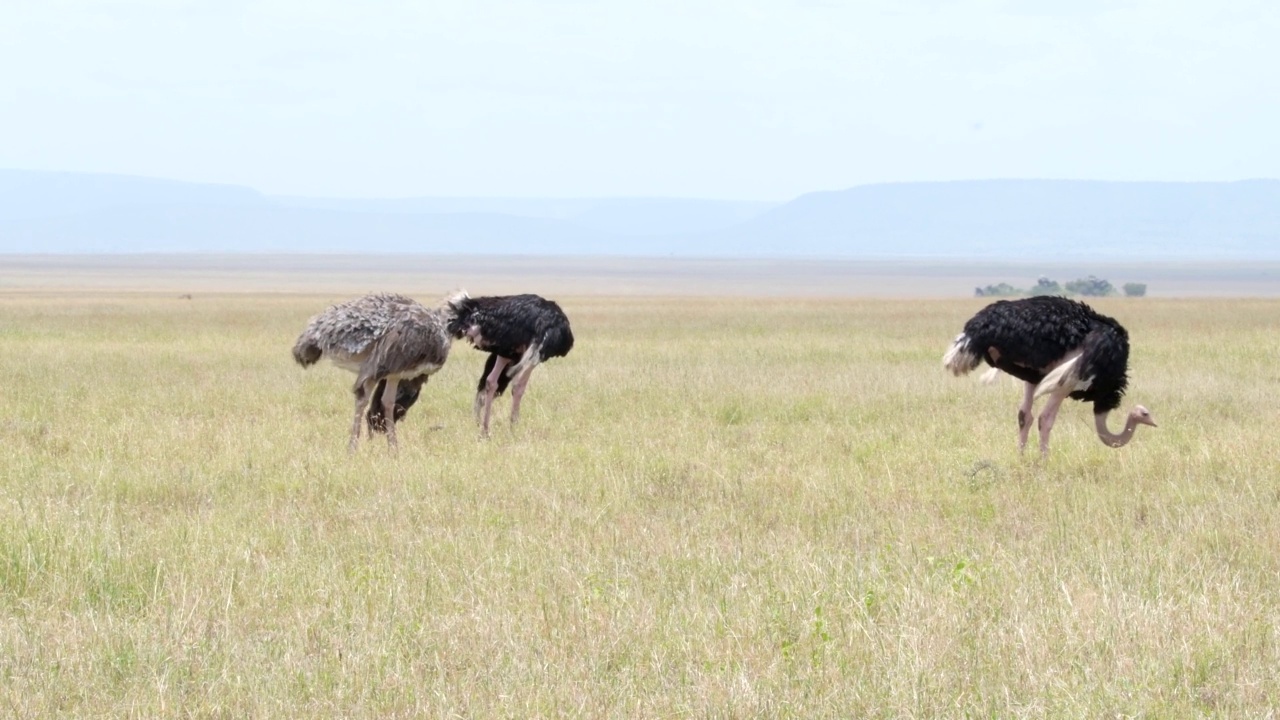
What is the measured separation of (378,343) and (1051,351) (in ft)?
16.3

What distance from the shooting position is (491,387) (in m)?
12.7

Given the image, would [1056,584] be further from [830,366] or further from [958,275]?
[958,275]

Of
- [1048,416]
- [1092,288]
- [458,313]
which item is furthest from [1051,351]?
[1092,288]

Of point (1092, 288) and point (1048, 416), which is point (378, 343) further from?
point (1092, 288)

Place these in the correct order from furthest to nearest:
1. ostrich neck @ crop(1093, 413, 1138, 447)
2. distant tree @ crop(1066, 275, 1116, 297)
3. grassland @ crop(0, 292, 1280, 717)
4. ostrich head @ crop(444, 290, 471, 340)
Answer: distant tree @ crop(1066, 275, 1116, 297), ostrich head @ crop(444, 290, 471, 340), ostrich neck @ crop(1093, 413, 1138, 447), grassland @ crop(0, 292, 1280, 717)

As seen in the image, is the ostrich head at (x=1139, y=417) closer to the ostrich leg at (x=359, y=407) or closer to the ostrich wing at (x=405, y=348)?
the ostrich wing at (x=405, y=348)

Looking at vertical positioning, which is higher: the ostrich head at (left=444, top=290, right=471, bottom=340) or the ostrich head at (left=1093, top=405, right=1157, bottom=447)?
the ostrich head at (left=444, top=290, right=471, bottom=340)

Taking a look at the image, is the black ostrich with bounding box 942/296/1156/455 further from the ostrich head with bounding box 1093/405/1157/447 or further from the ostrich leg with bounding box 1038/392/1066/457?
the ostrich head with bounding box 1093/405/1157/447

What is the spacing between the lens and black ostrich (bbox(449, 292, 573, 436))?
507 inches

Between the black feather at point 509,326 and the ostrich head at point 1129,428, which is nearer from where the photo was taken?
the ostrich head at point 1129,428

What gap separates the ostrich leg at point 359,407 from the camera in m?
11.2

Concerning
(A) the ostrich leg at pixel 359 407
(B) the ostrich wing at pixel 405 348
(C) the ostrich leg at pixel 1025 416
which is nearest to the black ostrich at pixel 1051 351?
(C) the ostrich leg at pixel 1025 416

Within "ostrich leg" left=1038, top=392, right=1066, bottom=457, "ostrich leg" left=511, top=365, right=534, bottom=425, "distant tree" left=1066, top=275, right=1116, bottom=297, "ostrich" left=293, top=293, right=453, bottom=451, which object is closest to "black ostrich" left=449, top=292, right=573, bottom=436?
"ostrich leg" left=511, top=365, right=534, bottom=425

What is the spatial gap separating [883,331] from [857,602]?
25086mm
